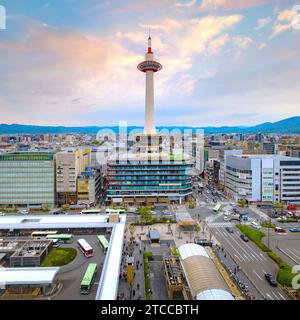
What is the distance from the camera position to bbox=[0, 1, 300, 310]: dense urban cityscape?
3.68 m

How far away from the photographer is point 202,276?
12.0 ft

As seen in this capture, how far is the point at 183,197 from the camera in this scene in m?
10.9

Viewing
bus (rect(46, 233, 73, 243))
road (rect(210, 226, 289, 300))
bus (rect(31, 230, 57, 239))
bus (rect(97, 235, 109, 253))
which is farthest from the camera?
bus (rect(31, 230, 57, 239))

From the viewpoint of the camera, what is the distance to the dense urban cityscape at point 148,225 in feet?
12.1

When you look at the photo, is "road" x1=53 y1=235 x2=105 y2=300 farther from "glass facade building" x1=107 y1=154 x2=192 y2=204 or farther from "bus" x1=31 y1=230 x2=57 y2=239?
"glass facade building" x1=107 y1=154 x2=192 y2=204

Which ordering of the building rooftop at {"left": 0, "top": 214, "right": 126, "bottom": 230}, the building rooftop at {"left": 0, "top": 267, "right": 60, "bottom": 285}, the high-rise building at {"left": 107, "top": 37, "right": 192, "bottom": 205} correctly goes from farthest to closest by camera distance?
1. the high-rise building at {"left": 107, "top": 37, "right": 192, "bottom": 205}
2. the building rooftop at {"left": 0, "top": 214, "right": 126, "bottom": 230}
3. the building rooftop at {"left": 0, "top": 267, "right": 60, "bottom": 285}

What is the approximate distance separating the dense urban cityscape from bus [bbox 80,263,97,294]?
0.07ft

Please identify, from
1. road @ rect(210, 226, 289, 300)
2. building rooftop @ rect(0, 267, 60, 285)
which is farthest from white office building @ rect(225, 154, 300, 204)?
building rooftop @ rect(0, 267, 60, 285)

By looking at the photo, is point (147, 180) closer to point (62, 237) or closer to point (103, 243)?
point (62, 237)

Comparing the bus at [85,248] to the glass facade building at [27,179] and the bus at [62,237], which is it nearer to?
the bus at [62,237]

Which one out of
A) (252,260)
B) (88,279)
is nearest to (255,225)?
(252,260)

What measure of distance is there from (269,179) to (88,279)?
862 centimetres
